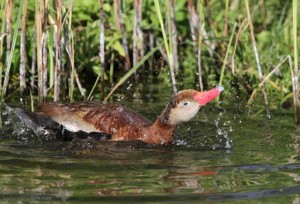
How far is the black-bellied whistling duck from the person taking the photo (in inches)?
298

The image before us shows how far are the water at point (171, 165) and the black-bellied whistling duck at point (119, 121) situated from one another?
0.11 metres

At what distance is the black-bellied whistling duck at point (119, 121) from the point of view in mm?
7566

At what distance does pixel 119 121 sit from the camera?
7664 mm

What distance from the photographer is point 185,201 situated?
18.6 ft

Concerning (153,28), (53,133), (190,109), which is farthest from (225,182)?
(153,28)

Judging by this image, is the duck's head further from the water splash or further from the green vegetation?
the green vegetation

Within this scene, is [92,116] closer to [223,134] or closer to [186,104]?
[186,104]

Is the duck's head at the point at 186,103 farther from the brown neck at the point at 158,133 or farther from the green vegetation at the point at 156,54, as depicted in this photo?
the green vegetation at the point at 156,54

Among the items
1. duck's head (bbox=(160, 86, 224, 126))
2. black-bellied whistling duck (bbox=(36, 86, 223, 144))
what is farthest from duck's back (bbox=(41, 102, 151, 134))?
duck's head (bbox=(160, 86, 224, 126))

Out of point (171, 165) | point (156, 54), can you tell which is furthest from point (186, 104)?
point (156, 54)

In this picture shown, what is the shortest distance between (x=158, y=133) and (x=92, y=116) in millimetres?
576

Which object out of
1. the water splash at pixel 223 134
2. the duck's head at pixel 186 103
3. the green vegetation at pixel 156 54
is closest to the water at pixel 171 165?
the water splash at pixel 223 134

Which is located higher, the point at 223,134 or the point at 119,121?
the point at 119,121

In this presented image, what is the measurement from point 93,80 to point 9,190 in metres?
4.13
